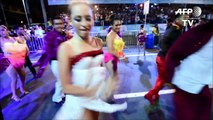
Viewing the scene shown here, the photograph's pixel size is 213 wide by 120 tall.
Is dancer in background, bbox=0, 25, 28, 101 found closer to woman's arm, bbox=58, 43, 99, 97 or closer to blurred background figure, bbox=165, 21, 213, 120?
woman's arm, bbox=58, 43, 99, 97

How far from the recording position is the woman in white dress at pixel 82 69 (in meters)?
1.11

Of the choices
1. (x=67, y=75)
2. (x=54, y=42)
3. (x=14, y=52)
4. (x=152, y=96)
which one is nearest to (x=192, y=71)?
(x=67, y=75)

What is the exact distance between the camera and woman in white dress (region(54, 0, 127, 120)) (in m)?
1.11

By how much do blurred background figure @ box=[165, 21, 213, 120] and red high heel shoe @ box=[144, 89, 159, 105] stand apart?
3.14 feet

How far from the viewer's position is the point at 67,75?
1106 mm

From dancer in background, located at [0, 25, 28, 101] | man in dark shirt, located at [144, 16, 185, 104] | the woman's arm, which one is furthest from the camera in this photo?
dancer in background, located at [0, 25, 28, 101]

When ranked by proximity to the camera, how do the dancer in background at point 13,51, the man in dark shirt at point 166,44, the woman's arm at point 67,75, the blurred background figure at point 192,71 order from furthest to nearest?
the dancer in background at point 13,51 → the man in dark shirt at point 166,44 → the blurred background figure at point 192,71 → the woman's arm at point 67,75

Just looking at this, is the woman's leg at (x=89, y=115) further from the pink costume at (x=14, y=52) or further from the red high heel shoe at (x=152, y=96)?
the pink costume at (x=14, y=52)

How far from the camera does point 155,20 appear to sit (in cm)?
1277

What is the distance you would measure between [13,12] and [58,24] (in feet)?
46.6

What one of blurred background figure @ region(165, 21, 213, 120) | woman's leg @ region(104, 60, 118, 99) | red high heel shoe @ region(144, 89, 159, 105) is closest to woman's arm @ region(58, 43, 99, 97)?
woman's leg @ region(104, 60, 118, 99)

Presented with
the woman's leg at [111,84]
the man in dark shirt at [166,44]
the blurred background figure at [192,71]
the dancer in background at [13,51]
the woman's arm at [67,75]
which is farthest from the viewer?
the dancer in background at [13,51]

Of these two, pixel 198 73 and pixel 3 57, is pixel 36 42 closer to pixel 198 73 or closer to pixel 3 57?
pixel 3 57

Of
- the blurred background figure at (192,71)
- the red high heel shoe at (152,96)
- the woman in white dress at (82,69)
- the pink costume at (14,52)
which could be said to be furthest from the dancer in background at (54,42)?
the blurred background figure at (192,71)
